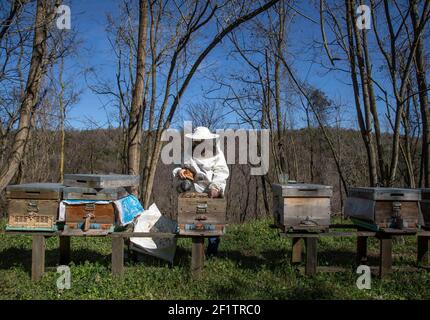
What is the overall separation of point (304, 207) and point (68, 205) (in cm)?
270

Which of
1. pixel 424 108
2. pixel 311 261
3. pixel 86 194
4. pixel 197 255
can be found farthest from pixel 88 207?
pixel 424 108

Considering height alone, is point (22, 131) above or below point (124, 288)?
above

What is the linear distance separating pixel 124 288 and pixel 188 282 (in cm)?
70

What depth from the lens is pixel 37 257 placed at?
4258mm

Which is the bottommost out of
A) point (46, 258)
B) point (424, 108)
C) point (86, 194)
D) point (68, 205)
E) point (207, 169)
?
point (46, 258)

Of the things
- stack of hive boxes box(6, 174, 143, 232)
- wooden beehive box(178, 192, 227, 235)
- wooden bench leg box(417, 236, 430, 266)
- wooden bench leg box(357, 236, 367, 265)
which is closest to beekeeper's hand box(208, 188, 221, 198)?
wooden beehive box(178, 192, 227, 235)

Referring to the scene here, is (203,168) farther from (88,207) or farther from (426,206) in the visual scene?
(426,206)

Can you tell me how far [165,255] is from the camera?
4879 millimetres

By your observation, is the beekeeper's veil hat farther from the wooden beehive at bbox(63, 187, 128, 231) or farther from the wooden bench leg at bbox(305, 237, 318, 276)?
the wooden bench leg at bbox(305, 237, 318, 276)

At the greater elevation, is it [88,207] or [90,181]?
[90,181]

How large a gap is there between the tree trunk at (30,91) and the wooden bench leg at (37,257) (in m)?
2.83

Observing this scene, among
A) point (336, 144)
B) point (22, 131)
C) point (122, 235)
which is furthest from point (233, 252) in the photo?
point (336, 144)

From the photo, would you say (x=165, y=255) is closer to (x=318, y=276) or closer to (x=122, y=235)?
(x=122, y=235)

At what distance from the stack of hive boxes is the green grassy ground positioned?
0.63 meters
